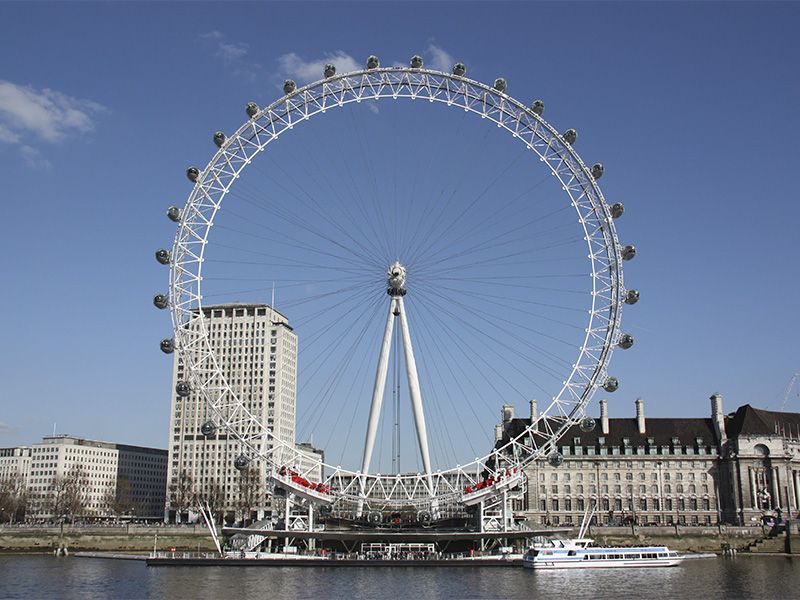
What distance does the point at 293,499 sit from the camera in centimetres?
9350

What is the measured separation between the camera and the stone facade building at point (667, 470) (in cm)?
13150

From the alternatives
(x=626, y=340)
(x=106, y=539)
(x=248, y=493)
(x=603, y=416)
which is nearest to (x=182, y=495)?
(x=248, y=493)

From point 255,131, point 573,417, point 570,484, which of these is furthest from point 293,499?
point 570,484

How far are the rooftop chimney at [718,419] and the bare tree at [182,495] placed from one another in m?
90.4

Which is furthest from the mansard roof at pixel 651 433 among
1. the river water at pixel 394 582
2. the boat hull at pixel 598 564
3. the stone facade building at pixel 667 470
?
the boat hull at pixel 598 564

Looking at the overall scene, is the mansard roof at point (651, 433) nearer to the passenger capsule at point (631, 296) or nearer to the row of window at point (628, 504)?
the row of window at point (628, 504)

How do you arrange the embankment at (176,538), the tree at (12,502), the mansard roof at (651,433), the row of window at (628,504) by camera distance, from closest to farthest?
the embankment at (176,538), the row of window at (628,504), the mansard roof at (651,433), the tree at (12,502)

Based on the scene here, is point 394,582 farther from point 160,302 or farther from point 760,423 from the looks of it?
point 760,423

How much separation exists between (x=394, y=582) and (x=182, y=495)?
9925 centimetres

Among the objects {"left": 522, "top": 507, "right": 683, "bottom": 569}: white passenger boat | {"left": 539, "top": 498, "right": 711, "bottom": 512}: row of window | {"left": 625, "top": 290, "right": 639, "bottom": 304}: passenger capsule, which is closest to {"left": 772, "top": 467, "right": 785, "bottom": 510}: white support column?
{"left": 539, "top": 498, "right": 711, "bottom": 512}: row of window

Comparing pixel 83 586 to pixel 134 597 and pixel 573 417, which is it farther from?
pixel 573 417

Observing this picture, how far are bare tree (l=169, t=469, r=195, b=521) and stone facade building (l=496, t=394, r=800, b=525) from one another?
64.4 metres

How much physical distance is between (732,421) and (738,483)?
10.5 m

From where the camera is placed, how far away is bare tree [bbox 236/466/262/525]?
15412 centimetres
